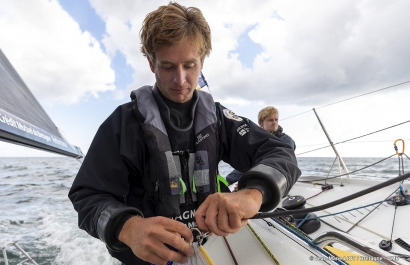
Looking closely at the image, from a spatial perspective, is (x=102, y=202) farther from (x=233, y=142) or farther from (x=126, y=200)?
(x=233, y=142)

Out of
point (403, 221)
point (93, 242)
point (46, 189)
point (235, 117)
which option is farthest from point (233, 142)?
point (46, 189)

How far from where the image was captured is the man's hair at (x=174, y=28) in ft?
2.85

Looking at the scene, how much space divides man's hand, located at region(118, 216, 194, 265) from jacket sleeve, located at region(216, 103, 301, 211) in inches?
10.0

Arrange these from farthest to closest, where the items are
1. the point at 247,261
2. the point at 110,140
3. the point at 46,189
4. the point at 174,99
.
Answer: the point at 46,189 < the point at 174,99 < the point at 110,140 < the point at 247,261

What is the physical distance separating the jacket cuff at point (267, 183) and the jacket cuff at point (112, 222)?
34 centimetres

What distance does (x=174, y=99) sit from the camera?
98 centimetres

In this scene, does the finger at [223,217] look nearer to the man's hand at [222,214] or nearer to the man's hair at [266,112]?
the man's hand at [222,214]

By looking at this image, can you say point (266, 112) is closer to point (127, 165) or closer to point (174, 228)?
point (127, 165)

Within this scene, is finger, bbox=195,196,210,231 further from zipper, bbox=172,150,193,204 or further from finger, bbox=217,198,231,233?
zipper, bbox=172,150,193,204

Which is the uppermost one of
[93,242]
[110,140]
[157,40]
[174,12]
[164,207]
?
[174,12]

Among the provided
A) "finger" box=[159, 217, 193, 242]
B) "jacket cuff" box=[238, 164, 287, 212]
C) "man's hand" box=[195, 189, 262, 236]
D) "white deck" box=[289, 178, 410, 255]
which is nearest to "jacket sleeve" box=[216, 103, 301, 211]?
"jacket cuff" box=[238, 164, 287, 212]

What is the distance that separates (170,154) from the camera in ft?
2.97

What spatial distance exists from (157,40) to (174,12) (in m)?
0.15

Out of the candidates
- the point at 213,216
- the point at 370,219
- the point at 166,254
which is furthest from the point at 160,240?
the point at 370,219
